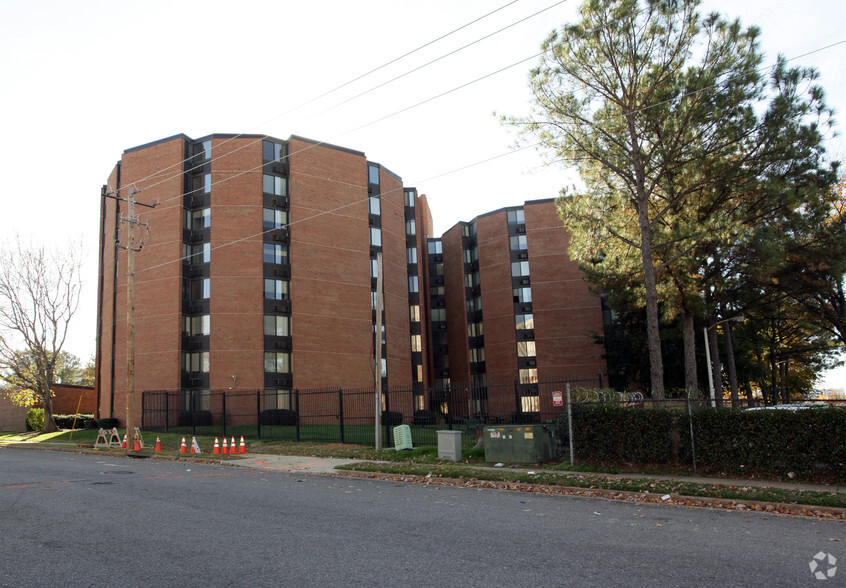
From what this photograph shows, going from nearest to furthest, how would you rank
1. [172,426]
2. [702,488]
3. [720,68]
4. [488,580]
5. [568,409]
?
[488,580], [702,488], [568,409], [720,68], [172,426]

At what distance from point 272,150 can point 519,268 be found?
966 inches

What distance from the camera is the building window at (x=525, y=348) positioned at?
178 feet

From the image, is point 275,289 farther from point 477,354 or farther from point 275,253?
point 477,354

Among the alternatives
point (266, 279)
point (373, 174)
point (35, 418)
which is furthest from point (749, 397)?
point (35, 418)

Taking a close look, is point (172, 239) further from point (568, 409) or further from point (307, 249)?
point (568, 409)

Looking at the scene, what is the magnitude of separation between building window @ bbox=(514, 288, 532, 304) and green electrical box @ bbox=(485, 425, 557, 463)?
39.4m

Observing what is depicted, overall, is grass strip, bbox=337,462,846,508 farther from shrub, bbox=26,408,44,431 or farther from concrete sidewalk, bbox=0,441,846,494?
shrub, bbox=26,408,44,431

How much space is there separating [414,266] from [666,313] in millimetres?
33293

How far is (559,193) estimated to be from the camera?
2122 cm

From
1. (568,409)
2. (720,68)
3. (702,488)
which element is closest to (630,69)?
(720,68)

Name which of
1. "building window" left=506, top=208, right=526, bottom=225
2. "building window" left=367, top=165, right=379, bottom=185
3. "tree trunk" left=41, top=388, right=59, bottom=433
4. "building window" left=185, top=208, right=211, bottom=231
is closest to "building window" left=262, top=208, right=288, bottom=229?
"building window" left=185, top=208, right=211, bottom=231

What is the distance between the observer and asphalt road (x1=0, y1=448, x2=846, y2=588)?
17.8 ft

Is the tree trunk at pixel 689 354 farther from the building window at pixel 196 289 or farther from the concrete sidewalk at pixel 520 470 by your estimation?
the building window at pixel 196 289

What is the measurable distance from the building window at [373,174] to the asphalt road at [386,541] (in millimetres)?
41857
